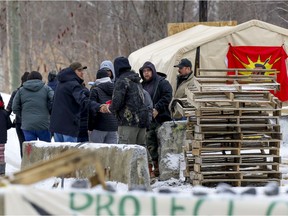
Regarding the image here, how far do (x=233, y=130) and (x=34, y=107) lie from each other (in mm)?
3461

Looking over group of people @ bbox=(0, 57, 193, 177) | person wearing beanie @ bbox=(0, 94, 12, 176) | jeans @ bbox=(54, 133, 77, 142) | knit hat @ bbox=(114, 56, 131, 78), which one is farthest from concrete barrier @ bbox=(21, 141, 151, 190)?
person wearing beanie @ bbox=(0, 94, 12, 176)

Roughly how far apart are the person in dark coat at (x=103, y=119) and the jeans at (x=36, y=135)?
1.75 meters

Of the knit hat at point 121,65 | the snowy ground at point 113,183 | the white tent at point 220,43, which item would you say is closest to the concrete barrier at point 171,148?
the snowy ground at point 113,183

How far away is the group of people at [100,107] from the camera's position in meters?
11.0

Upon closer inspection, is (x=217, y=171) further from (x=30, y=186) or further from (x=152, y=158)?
(x=30, y=186)

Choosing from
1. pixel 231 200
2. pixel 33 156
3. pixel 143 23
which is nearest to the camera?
pixel 231 200

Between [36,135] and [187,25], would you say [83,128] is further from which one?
[187,25]

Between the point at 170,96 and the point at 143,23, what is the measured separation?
19996 millimetres

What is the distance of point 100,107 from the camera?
11000 millimetres

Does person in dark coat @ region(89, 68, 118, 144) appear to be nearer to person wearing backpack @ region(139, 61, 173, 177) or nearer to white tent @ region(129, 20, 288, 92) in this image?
person wearing backpack @ region(139, 61, 173, 177)

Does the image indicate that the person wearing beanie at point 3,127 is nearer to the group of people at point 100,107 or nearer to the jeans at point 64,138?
the group of people at point 100,107

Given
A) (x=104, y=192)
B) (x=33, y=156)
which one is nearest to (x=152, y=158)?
(x=33, y=156)

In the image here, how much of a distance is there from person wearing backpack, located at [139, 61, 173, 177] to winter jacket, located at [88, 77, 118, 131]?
2.98 ft

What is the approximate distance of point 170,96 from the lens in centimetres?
1238
